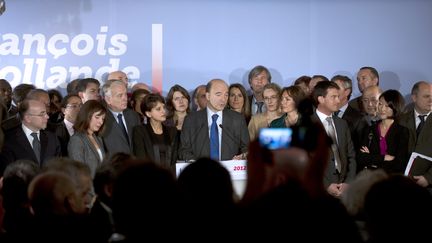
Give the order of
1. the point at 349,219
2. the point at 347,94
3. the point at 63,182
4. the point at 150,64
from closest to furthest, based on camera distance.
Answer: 1. the point at 349,219
2. the point at 63,182
3. the point at 347,94
4. the point at 150,64

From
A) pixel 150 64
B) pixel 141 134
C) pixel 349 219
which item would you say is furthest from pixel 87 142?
pixel 349 219

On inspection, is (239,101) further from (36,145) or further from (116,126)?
(36,145)

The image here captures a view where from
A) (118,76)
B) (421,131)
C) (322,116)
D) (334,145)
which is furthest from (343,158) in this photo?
(118,76)

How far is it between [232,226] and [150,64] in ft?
21.0

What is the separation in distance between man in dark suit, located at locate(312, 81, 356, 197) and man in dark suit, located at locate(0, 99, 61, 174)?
238 centimetres

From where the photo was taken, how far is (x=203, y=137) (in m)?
7.13

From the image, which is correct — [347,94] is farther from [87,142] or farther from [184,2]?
[87,142]

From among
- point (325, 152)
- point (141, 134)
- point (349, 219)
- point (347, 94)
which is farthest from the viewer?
point (347, 94)

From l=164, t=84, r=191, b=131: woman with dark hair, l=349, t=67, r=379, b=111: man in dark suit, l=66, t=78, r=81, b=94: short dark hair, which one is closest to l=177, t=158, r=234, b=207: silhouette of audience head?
l=164, t=84, r=191, b=131: woman with dark hair

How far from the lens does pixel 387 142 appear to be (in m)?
6.99

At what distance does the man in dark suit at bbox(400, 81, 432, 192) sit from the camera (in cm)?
684

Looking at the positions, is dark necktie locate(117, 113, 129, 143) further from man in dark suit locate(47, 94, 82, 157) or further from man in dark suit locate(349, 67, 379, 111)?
man in dark suit locate(349, 67, 379, 111)

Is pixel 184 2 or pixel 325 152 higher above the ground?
pixel 184 2

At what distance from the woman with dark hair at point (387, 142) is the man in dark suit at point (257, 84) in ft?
Result: 5.00
